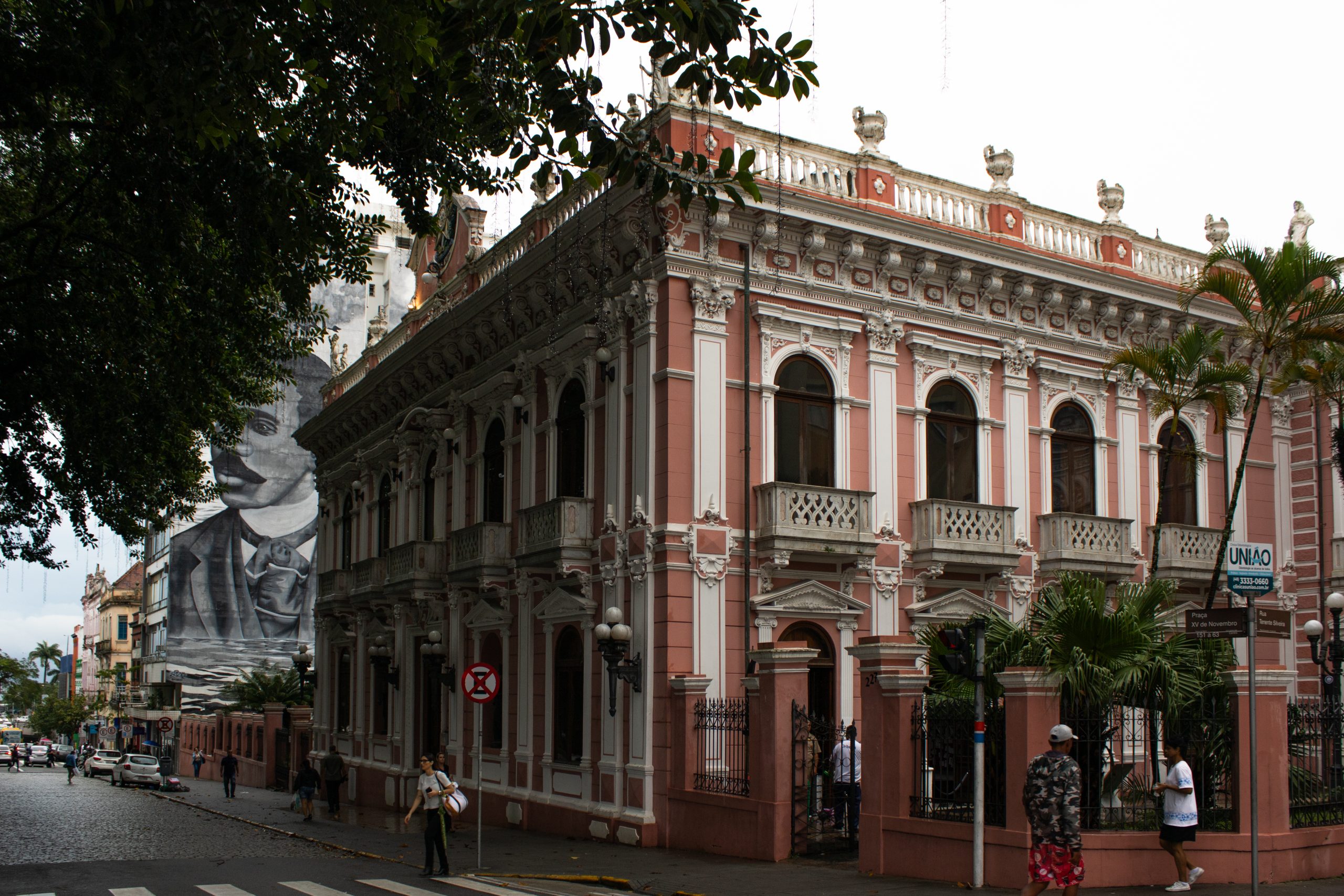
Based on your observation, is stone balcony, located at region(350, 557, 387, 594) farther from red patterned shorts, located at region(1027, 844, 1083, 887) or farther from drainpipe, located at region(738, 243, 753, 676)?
red patterned shorts, located at region(1027, 844, 1083, 887)

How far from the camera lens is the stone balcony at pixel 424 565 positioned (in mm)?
26797

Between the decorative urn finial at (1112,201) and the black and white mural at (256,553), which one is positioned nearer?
the decorative urn finial at (1112,201)

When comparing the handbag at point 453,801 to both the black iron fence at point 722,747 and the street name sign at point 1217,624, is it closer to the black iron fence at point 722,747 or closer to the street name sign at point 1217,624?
the black iron fence at point 722,747

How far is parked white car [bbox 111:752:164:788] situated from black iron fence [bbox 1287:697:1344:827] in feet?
129

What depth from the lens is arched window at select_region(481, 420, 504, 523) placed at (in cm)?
2534

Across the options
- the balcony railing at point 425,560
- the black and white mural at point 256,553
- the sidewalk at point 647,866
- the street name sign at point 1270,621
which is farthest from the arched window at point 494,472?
the black and white mural at point 256,553

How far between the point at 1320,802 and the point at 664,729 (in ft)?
28.0

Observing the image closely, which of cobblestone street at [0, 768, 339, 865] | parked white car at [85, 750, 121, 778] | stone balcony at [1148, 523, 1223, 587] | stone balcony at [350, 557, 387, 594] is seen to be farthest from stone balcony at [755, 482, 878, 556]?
parked white car at [85, 750, 121, 778]

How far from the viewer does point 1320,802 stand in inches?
543

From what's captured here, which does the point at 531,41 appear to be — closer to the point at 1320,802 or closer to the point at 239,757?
the point at 1320,802

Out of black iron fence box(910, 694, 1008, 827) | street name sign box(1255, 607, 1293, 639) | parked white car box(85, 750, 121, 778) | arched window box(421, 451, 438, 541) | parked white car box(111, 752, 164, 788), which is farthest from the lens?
parked white car box(85, 750, 121, 778)

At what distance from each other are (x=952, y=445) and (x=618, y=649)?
692 centimetres

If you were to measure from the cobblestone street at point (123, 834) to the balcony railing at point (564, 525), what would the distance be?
5.82 metres

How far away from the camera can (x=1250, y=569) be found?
12391mm
